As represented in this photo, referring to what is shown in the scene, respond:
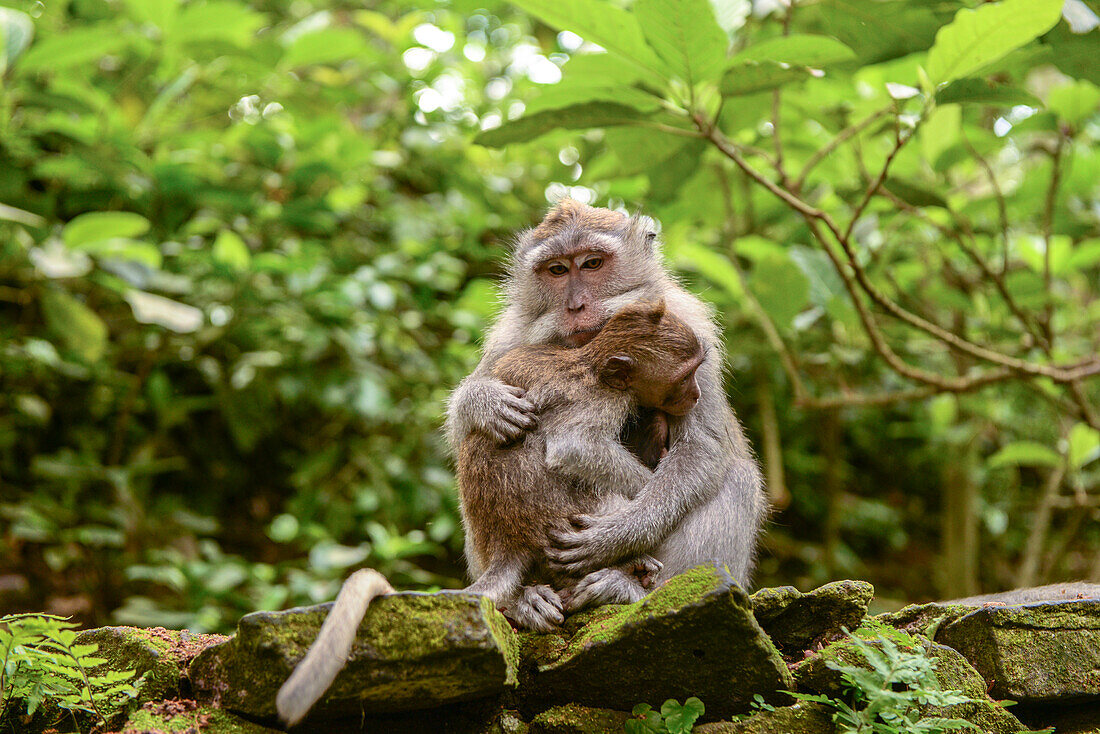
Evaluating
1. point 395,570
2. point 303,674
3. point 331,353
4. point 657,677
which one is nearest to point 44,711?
point 303,674

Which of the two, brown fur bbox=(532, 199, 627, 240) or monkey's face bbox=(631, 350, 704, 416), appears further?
brown fur bbox=(532, 199, 627, 240)

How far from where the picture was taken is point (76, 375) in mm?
6426

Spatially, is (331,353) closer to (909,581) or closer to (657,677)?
(657,677)

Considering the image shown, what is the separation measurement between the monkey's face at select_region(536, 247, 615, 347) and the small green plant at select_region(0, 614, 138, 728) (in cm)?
204

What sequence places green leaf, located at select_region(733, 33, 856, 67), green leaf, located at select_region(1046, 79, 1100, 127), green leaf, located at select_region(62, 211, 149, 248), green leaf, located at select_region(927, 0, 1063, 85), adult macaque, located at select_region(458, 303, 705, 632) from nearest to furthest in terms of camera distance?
1. green leaf, located at select_region(927, 0, 1063, 85)
2. adult macaque, located at select_region(458, 303, 705, 632)
3. green leaf, located at select_region(733, 33, 856, 67)
4. green leaf, located at select_region(1046, 79, 1100, 127)
5. green leaf, located at select_region(62, 211, 149, 248)

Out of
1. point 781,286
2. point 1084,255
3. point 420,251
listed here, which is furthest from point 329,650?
point 420,251

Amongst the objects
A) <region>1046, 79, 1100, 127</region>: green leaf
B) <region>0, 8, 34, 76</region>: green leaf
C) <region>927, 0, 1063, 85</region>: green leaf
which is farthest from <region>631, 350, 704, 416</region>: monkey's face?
<region>0, 8, 34, 76</region>: green leaf

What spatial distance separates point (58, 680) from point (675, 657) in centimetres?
187

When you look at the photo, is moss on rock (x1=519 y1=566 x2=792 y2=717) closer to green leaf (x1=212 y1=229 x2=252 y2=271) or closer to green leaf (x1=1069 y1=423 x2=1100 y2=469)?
green leaf (x1=1069 y1=423 x2=1100 y2=469)

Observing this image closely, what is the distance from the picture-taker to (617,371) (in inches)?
127

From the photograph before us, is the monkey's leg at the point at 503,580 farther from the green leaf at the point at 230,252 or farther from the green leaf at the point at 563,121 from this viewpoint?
the green leaf at the point at 230,252

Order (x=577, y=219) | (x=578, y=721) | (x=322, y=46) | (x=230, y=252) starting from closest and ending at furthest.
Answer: (x=578, y=721)
(x=577, y=219)
(x=230, y=252)
(x=322, y=46)

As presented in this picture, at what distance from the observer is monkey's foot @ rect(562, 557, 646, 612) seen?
302 centimetres

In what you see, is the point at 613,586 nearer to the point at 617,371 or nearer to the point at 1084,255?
the point at 617,371
